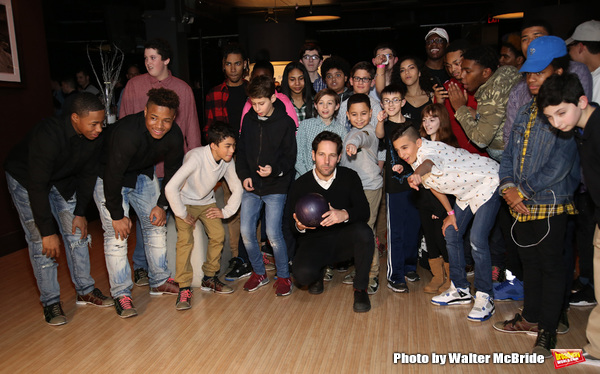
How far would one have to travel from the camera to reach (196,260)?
3.90 meters

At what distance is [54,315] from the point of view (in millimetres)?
3336

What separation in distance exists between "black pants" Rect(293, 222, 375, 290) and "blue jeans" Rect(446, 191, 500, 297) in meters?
0.56

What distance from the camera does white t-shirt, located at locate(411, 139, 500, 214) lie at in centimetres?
314

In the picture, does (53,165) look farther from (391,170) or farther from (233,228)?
(391,170)

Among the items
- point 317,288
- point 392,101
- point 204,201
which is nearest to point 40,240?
point 204,201

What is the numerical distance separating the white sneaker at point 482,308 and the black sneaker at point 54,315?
9.01 ft

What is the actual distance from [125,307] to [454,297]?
233 cm

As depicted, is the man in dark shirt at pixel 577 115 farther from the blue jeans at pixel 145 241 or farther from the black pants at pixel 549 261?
the blue jeans at pixel 145 241

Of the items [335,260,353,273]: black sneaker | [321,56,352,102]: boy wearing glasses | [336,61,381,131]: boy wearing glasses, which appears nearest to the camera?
[336,61,381,131]: boy wearing glasses

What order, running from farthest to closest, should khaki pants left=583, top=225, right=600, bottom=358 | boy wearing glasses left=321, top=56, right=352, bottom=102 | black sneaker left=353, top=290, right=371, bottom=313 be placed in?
boy wearing glasses left=321, top=56, right=352, bottom=102 → black sneaker left=353, top=290, right=371, bottom=313 → khaki pants left=583, top=225, right=600, bottom=358

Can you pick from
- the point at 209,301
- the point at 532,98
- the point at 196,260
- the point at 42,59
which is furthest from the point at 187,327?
the point at 42,59

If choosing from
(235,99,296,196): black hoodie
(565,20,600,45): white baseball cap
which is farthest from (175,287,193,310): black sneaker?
(565,20,600,45): white baseball cap

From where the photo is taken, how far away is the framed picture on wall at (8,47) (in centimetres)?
473

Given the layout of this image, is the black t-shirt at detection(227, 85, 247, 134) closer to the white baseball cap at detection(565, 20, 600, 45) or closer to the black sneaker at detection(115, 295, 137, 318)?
the black sneaker at detection(115, 295, 137, 318)
